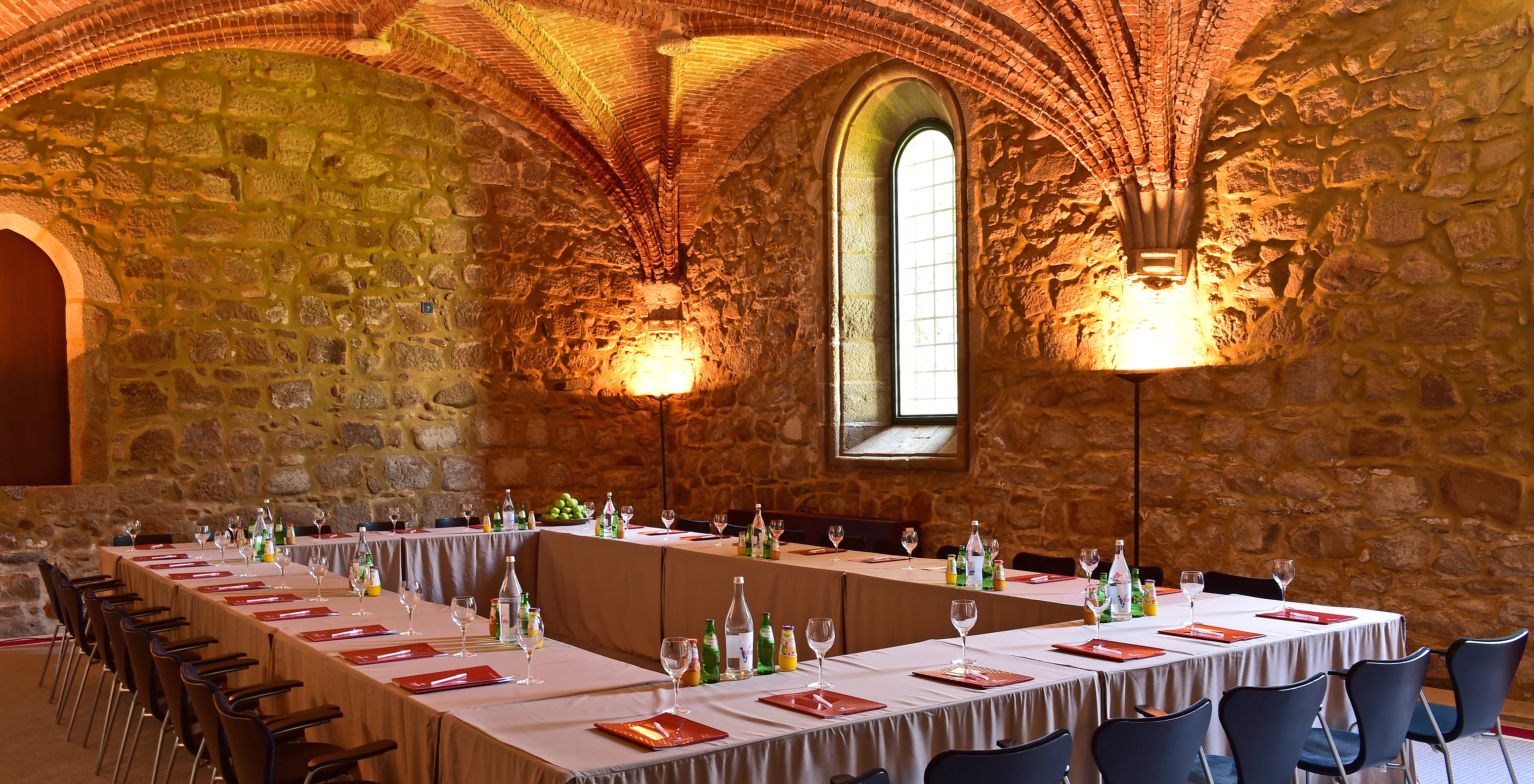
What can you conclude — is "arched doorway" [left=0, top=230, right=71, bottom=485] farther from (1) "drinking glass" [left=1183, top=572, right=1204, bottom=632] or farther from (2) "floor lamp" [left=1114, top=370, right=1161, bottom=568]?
(1) "drinking glass" [left=1183, top=572, right=1204, bottom=632]

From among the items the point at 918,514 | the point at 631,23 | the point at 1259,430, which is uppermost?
the point at 631,23

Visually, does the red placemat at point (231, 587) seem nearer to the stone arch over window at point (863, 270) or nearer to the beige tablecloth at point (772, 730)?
the beige tablecloth at point (772, 730)

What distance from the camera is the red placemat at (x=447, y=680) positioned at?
10.8ft

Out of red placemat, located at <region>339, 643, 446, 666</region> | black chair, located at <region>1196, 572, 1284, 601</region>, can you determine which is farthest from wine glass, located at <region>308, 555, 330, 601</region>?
black chair, located at <region>1196, 572, 1284, 601</region>

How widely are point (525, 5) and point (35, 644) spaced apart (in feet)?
19.4

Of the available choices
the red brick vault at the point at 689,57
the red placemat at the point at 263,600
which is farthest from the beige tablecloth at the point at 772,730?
the red brick vault at the point at 689,57

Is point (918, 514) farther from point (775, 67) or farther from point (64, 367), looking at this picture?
point (64, 367)

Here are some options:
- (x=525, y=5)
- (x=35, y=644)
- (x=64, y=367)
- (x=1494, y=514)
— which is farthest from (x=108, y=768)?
(x=1494, y=514)

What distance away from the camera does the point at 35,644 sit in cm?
845

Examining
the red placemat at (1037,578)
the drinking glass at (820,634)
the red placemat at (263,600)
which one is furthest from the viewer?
the red placemat at (1037,578)

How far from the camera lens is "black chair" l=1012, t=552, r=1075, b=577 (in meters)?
6.04

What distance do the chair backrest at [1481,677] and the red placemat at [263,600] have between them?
4523 millimetres

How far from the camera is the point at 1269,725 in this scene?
10.6 feet

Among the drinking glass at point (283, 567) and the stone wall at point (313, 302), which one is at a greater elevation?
the stone wall at point (313, 302)
